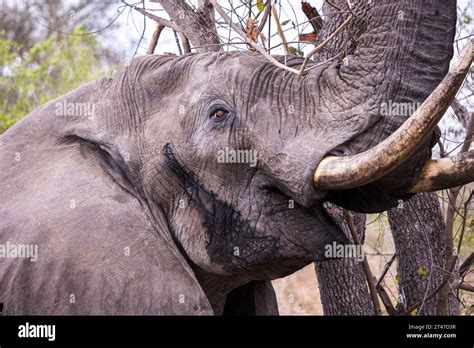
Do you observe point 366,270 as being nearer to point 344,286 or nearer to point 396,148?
point 344,286

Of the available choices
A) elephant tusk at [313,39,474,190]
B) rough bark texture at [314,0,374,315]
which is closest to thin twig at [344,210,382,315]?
rough bark texture at [314,0,374,315]

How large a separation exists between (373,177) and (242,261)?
0.60 m

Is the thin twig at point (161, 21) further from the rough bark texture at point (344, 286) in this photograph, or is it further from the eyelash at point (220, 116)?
the eyelash at point (220, 116)

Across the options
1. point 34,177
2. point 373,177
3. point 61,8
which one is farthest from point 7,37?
point 373,177

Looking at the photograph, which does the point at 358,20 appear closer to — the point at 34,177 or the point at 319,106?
the point at 319,106

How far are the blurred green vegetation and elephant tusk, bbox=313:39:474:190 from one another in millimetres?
8870

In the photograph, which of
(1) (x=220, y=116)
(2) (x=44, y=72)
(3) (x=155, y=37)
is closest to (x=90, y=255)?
(1) (x=220, y=116)

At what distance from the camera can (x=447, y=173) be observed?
2.85 meters

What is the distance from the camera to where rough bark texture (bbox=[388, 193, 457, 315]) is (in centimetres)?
435

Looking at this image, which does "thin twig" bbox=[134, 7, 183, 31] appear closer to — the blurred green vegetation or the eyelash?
the eyelash

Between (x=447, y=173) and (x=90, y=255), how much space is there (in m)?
1.11

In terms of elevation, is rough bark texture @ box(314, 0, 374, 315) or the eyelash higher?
the eyelash
